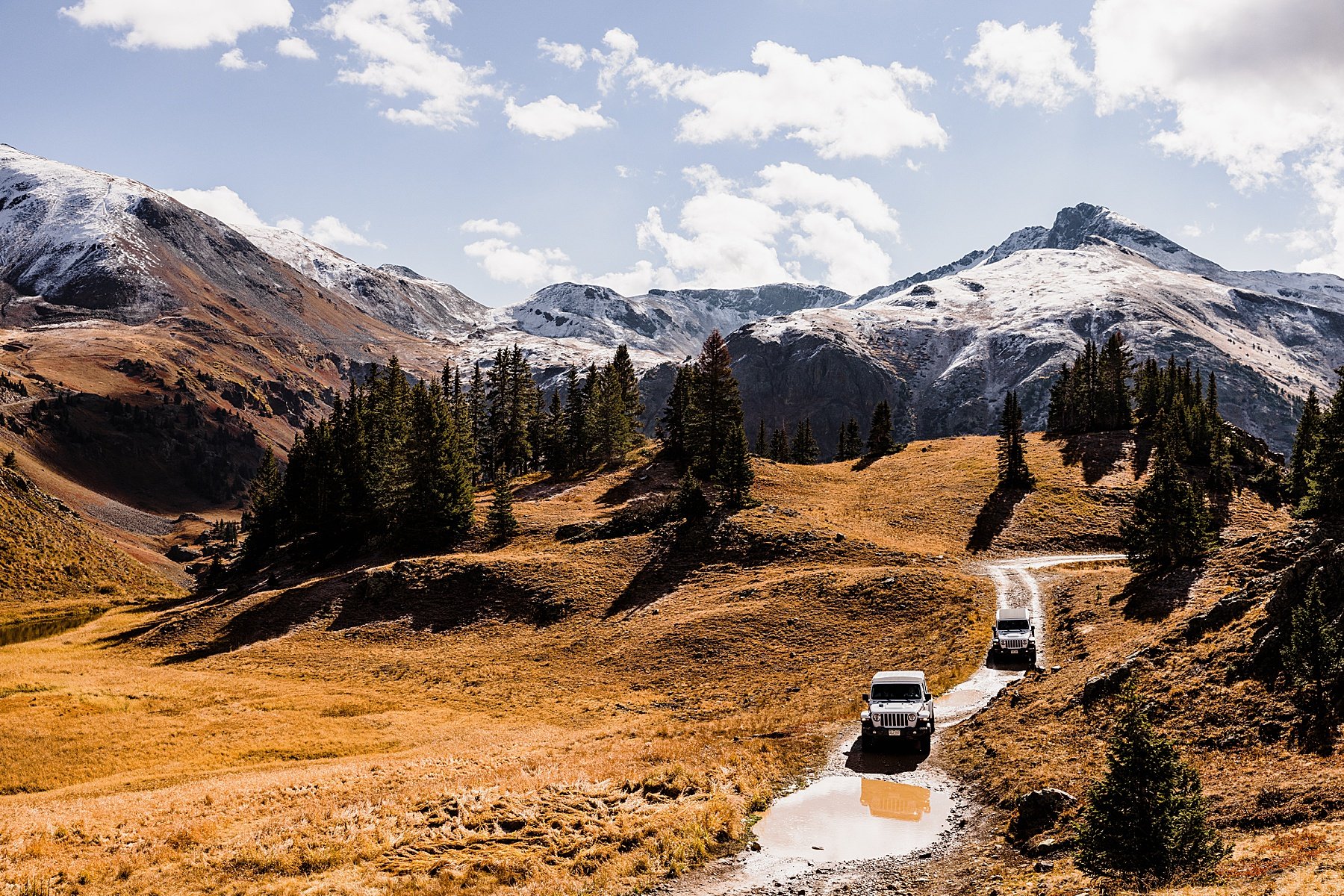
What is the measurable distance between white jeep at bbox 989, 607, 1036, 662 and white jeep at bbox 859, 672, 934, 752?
11.5 meters

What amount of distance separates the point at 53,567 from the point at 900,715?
114 metres

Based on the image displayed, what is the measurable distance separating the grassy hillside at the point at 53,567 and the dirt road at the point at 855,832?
91.6 meters

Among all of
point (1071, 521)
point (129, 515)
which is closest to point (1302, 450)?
point (1071, 521)

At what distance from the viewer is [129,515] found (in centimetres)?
18212

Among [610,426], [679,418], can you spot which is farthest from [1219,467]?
[610,426]

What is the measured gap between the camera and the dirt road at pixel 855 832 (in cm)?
1571

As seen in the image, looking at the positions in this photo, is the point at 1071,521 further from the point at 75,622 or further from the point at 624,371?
the point at 75,622

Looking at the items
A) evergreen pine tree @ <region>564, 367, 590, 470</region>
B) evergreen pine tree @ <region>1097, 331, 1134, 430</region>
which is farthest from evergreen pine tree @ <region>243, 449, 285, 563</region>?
evergreen pine tree @ <region>1097, 331, 1134, 430</region>

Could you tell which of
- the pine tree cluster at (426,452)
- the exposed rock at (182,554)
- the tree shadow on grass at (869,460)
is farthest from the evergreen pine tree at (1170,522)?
the exposed rock at (182,554)

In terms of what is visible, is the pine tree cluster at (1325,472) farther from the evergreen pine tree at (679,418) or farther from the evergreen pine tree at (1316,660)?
the evergreen pine tree at (679,418)

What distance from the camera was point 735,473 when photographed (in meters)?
67.4

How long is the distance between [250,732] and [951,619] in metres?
38.0

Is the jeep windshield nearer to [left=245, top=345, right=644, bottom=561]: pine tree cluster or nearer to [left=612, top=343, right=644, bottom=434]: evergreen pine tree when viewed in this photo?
[left=245, top=345, right=644, bottom=561]: pine tree cluster

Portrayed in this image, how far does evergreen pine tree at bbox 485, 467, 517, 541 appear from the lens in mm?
70250
